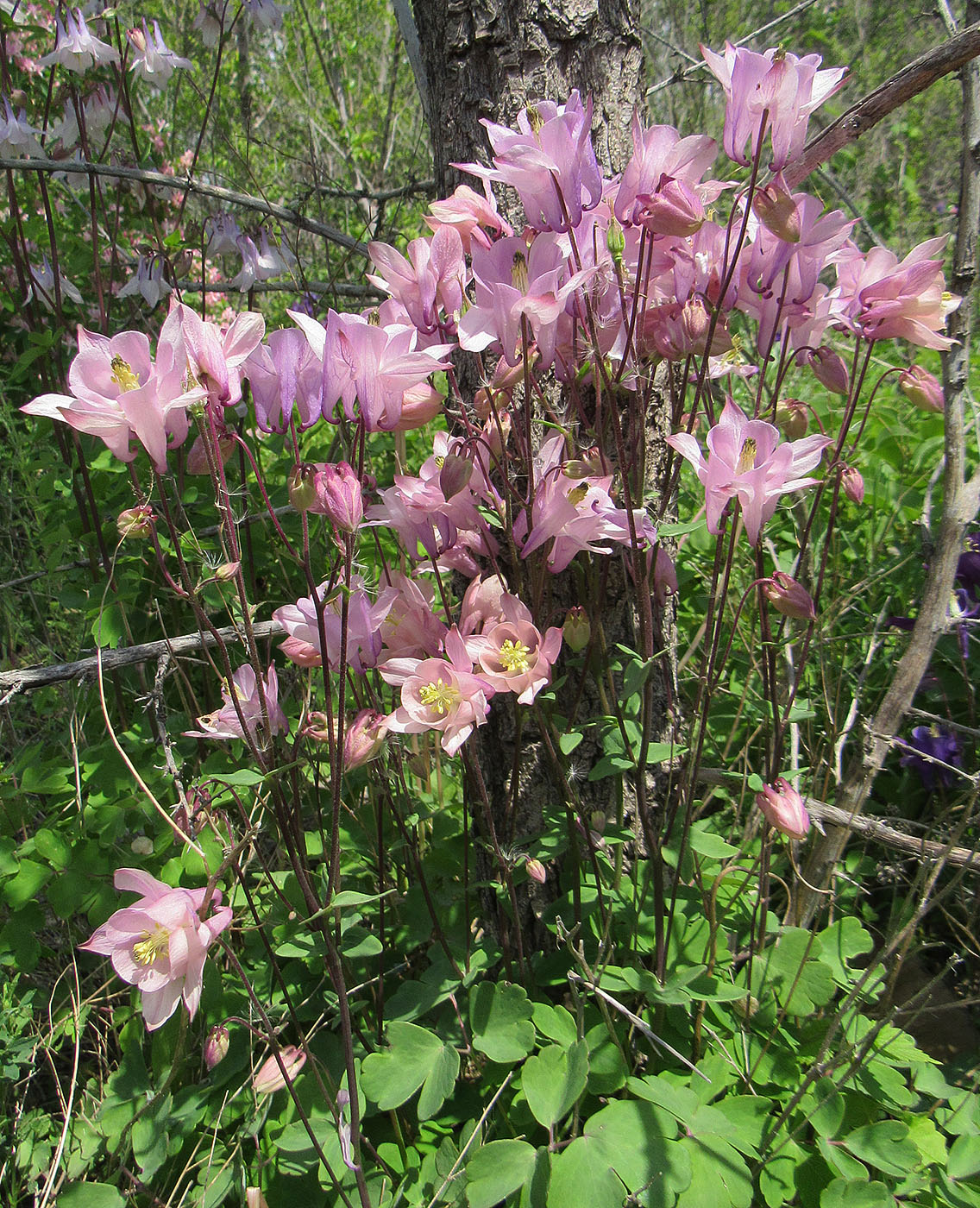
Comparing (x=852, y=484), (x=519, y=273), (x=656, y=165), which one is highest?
(x=656, y=165)

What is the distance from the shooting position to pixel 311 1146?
131 cm

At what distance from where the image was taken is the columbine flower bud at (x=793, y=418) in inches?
53.9

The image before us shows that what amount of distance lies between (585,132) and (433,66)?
73 cm

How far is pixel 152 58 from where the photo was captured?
8.12ft

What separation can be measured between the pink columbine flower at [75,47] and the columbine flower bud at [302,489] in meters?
2.12

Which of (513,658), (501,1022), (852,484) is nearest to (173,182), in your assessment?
(513,658)

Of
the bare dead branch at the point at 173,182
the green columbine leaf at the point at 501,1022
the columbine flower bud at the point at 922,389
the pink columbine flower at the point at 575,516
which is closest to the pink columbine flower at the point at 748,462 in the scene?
the pink columbine flower at the point at 575,516

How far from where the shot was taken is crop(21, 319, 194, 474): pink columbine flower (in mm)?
1043

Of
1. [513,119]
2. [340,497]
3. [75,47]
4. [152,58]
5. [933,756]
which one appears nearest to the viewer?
[340,497]

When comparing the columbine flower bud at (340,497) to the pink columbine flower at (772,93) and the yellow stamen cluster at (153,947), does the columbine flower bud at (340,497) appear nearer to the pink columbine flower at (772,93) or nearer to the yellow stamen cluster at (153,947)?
A: the yellow stamen cluster at (153,947)

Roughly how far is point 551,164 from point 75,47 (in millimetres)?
2027

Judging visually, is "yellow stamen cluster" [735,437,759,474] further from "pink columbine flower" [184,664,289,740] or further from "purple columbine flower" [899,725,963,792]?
"purple columbine flower" [899,725,963,792]

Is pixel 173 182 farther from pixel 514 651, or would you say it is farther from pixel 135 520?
pixel 514 651

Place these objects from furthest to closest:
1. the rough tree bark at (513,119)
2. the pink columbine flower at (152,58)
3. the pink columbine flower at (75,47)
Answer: the pink columbine flower at (152,58) < the pink columbine flower at (75,47) < the rough tree bark at (513,119)
